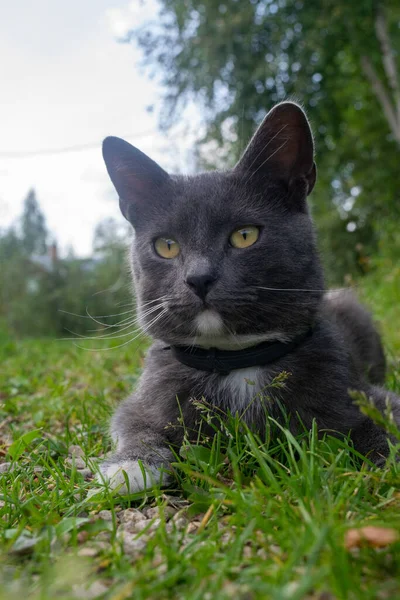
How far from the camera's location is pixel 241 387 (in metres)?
1.99

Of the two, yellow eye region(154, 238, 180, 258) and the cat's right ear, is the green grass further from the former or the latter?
the cat's right ear

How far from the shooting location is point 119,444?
2.06 m

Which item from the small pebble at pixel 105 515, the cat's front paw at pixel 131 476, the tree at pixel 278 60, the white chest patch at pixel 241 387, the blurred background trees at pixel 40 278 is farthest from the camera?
the blurred background trees at pixel 40 278

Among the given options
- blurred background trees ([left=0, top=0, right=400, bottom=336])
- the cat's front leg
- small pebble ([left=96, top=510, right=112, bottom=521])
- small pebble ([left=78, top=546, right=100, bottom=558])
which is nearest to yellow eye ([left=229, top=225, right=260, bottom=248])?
the cat's front leg

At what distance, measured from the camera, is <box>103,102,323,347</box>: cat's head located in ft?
6.13

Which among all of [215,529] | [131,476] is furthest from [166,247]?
[215,529]

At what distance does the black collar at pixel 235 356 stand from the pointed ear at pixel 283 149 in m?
0.66

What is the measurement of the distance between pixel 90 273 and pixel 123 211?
10.1 meters

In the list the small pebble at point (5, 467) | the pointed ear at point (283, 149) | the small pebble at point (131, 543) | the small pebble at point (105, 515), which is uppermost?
the pointed ear at point (283, 149)

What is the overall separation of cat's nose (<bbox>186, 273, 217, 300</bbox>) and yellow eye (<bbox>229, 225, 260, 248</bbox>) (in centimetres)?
22

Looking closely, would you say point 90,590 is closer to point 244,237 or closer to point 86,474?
point 86,474

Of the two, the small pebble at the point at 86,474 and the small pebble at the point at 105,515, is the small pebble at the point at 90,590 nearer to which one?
the small pebble at the point at 105,515

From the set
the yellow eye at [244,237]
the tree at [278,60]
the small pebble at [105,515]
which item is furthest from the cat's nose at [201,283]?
the tree at [278,60]

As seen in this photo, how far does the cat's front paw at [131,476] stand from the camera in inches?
67.2
